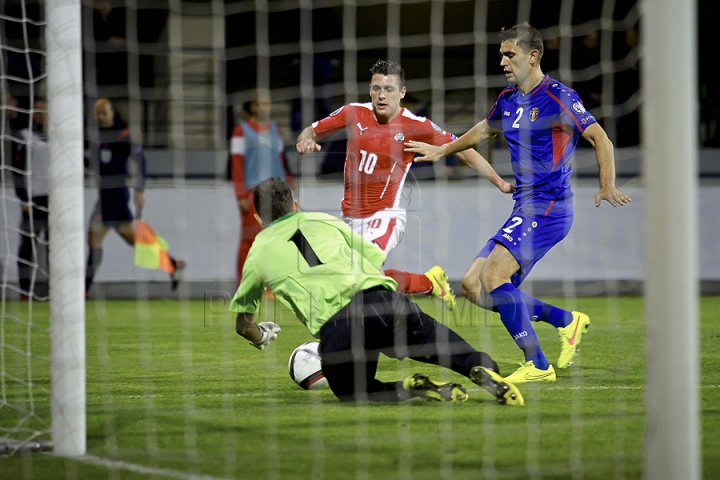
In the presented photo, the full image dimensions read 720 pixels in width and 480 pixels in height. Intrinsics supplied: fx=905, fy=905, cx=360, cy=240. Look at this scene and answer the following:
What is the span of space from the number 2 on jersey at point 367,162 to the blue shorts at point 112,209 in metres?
4.27

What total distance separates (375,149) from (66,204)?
3099mm

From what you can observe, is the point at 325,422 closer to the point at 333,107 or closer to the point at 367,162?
the point at 367,162

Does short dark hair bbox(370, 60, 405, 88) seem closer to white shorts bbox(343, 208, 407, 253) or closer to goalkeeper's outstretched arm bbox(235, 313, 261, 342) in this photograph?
white shorts bbox(343, 208, 407, 253)

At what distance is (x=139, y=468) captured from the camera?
334 cm

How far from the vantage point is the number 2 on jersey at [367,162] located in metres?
6.32

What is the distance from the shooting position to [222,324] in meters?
8.44

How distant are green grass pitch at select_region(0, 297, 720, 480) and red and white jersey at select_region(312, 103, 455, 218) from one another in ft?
3.88

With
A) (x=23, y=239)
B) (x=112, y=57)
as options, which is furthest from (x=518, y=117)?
(x=112, y=57)

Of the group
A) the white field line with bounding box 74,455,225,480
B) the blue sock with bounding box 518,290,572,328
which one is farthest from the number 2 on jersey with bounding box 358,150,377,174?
the white field line with bounding box 74,455,225,480

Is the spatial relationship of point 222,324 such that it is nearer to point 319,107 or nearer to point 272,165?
point 272,165

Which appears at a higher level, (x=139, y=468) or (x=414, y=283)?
(x=414, y=283)

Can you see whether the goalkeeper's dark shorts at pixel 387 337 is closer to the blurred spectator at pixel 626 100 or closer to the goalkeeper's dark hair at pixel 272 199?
the goalkeeper's dark hair at pixel 272 199

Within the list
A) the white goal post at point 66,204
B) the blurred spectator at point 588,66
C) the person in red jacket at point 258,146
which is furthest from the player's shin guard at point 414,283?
the blurred spectator at point 588,66

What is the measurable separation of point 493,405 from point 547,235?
3.99 ft
